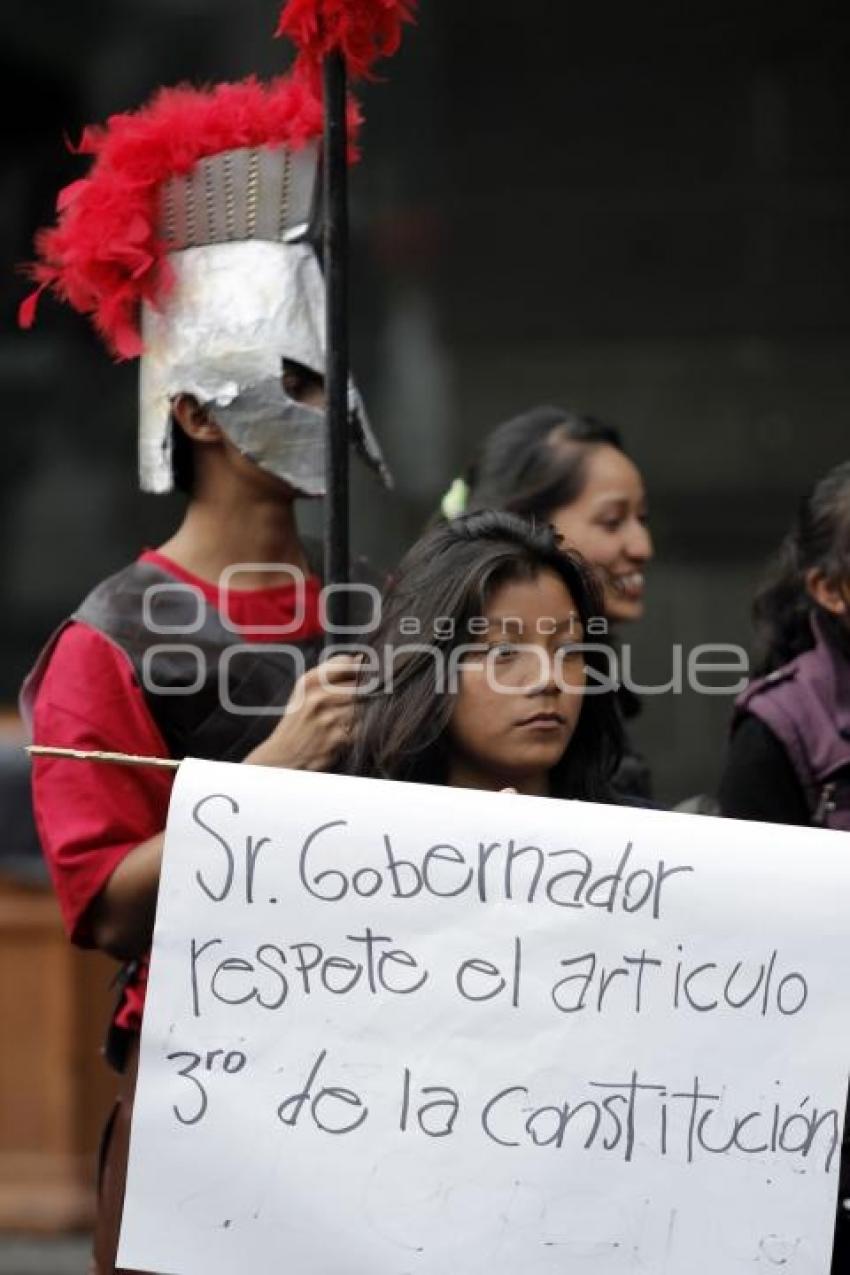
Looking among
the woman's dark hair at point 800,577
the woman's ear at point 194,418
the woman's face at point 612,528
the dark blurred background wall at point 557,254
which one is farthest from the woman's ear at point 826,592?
the dark blurred background wall at point 557,254

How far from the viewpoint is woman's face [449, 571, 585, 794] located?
9.77ft

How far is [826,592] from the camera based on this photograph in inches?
139

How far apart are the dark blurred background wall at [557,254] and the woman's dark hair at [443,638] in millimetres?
3495

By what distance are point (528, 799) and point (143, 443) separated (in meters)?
0.97

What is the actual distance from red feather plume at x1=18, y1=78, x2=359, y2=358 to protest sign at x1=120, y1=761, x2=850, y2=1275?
914 millimetres

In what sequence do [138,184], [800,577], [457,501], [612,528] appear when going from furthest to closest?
[457,501]
[612,528]
[800,577]
[138,184]

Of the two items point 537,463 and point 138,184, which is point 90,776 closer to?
Answer: point 138,184

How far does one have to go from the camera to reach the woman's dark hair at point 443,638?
3.00 m

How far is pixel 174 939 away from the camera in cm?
279

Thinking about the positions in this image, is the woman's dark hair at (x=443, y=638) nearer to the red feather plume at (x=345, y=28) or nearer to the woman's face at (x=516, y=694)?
the woman's face at (x=516, y=694)

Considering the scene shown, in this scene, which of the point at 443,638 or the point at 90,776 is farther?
the point at 90,776

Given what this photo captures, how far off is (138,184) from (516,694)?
0.94m

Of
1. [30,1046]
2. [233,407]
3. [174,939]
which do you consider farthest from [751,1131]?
[30,1046]

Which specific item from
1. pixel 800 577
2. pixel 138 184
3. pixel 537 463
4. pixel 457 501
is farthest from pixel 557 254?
pixel 138 184
